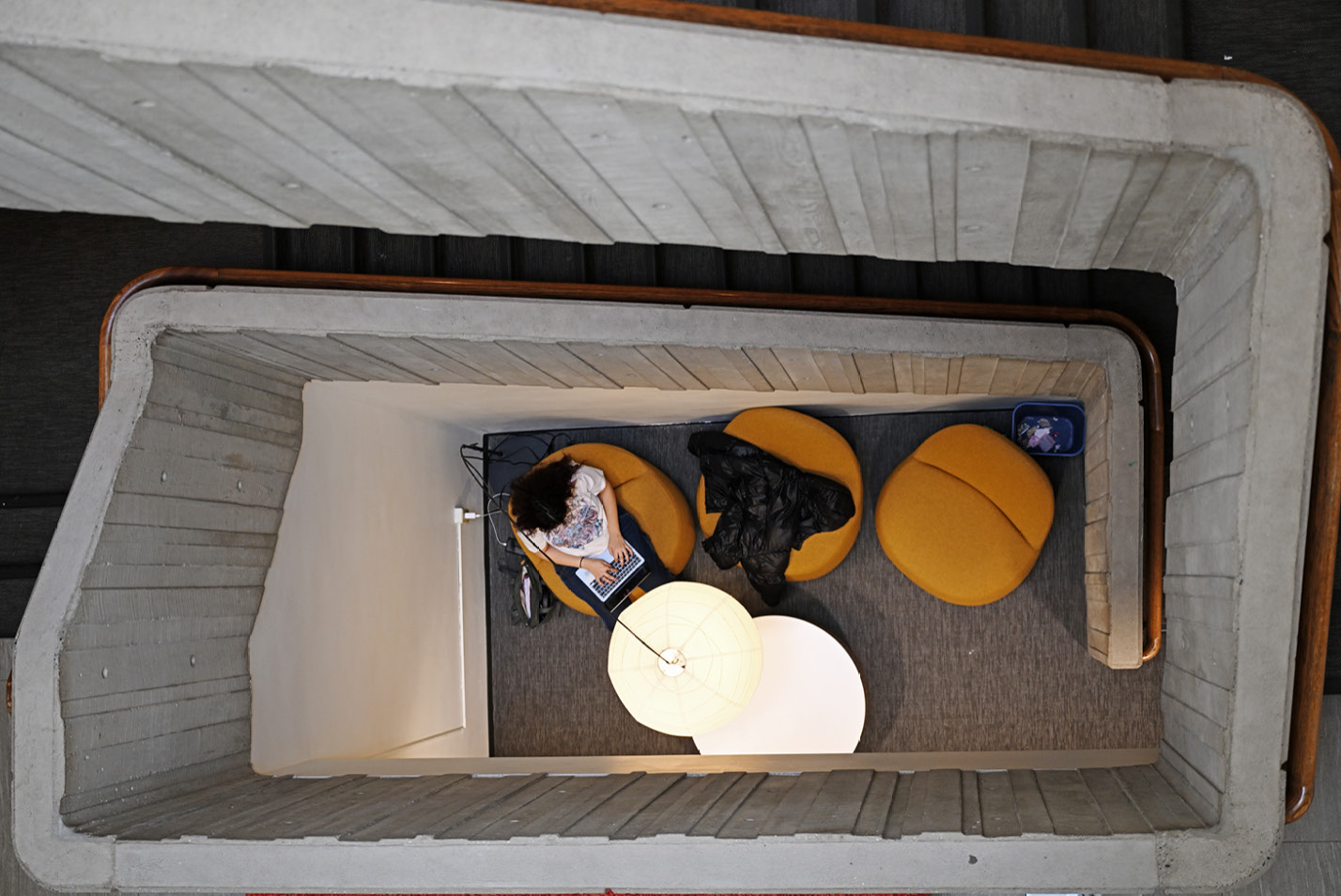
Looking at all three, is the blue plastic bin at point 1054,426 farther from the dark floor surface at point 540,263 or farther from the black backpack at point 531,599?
the black backpack at point 531,599

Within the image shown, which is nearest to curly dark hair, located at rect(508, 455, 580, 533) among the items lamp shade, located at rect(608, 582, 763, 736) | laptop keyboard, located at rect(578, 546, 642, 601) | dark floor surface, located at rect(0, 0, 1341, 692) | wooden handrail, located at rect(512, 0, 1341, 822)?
laptop keyboard, located at rect(578, 546, 642, 601)

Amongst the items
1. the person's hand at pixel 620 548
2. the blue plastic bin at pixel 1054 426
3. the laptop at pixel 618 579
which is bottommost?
the laptop at pixel 618 579

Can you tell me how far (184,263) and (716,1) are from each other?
2.21 metres

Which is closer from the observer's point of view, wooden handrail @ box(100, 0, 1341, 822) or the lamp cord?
wooden handrail @ box(100, 0, 1341, 822)

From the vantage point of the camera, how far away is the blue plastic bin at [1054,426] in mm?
4668

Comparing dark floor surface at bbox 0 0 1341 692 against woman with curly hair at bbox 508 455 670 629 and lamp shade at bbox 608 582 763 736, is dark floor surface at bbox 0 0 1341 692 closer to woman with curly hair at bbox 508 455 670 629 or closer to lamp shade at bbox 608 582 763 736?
woman with curly hair at bbox 508 455 670 629

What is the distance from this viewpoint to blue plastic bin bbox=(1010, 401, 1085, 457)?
467 centimetres

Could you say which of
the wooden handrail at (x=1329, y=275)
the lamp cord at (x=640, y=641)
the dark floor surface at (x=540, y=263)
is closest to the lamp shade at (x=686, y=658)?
the lamp cord at (x=640, y=641)

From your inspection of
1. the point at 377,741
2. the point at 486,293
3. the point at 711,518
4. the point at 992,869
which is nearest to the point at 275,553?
the point at 377,741

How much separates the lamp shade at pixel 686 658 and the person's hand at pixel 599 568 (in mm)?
224

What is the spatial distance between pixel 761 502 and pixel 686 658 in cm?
79

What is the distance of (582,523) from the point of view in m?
4.41

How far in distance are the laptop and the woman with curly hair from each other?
0.02 meters

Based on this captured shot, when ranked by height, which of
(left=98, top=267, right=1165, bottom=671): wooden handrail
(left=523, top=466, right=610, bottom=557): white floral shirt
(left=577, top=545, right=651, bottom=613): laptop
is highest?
(left=98, top=267, right=1165, bottom=671): wooden handrail
